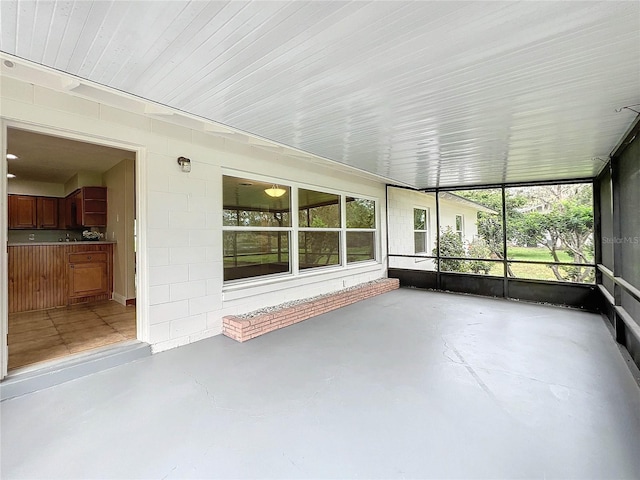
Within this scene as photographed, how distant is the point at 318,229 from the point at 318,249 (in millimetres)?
441

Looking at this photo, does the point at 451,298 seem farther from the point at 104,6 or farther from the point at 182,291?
the point at 104,6

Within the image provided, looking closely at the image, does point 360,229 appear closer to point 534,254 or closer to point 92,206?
point 534,254

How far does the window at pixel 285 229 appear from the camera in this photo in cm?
467

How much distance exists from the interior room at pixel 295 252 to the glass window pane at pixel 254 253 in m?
0.05

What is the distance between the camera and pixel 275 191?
5.37 meters

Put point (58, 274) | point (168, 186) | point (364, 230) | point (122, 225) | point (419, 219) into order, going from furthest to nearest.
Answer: point (419, 219) → point (364, 230) → point (122, 225) → point (58, 274) → point (168, 186)

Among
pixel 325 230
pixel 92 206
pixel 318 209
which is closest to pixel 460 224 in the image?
pixel 325 230

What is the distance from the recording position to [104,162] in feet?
18.2

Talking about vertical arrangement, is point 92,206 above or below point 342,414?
above

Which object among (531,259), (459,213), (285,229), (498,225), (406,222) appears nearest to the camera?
(285,229)

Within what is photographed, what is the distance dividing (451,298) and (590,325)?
2395 millimetres

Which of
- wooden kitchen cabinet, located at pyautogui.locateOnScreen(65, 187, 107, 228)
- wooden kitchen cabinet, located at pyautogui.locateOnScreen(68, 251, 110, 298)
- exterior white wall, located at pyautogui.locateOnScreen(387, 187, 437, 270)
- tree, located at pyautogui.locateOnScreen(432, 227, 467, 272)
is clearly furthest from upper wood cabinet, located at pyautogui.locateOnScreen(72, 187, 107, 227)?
tree, located at pyautogui.locateOnScreen(432, 227, 467, 272)

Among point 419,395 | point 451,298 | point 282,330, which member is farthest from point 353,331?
point 451,298

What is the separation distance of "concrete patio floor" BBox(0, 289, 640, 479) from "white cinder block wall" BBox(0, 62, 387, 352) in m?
0.54
